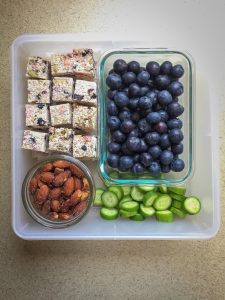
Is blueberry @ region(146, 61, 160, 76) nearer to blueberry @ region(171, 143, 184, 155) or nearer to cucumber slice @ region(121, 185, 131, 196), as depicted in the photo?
blueberry @ region(171, 143, 184, 155)

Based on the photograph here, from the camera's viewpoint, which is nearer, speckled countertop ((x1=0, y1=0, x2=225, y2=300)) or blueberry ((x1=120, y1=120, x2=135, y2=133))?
blueberry ((x1=120, y1=120, x2=135, y2=133))

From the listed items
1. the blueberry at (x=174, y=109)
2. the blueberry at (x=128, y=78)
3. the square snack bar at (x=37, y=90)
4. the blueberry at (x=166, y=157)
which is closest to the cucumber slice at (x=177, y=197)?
the blueberry at (x=166, y=157)

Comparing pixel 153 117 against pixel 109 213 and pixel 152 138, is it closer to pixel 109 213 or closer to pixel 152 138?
pixel 152 138

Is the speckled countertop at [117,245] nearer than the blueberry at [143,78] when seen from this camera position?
No

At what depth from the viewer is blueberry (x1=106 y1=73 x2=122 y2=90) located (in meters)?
1.03

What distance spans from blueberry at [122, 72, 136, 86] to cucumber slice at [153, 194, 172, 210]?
0.32 metres

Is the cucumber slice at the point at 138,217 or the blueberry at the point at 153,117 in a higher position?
the blueberry at the point at 153,117

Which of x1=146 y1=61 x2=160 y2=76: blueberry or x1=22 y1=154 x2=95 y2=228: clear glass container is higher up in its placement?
x1=146 y1=61 x2=160 y2=76: blueberry

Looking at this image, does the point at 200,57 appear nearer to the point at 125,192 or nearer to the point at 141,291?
the point at 125,192

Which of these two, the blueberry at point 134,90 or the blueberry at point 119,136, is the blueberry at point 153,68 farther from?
the blueberry at point 119,136

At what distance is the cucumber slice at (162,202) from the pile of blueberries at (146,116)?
8cm

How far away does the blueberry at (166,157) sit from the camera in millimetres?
1033

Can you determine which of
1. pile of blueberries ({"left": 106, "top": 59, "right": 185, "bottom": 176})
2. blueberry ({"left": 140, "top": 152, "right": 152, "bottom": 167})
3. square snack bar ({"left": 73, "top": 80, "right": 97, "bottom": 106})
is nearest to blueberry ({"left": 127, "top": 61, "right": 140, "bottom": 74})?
pile of blueberries ({"left": 106, "top": 59, "right": 185, "bottom": 176})

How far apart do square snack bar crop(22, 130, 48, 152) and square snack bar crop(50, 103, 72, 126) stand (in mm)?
50
